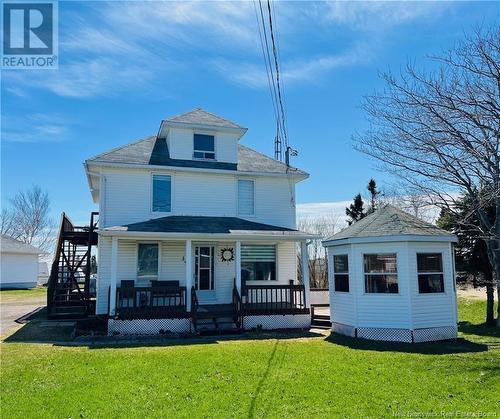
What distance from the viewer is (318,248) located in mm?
34781

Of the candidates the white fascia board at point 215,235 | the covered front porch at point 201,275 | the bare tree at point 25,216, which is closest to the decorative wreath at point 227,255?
the covered front porch at point 201,275

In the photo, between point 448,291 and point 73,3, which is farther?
point 448,291

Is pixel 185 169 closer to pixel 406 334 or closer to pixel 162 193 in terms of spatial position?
pixel 162 193

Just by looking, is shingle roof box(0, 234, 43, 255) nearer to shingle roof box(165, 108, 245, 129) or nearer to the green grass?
the green grass

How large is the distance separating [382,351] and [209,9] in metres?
8.98

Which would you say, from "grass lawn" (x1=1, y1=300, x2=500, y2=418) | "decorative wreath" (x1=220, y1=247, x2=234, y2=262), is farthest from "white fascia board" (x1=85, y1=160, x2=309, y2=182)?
"grass lawn" (x1=1, y1=300, x2=500, y2=418)

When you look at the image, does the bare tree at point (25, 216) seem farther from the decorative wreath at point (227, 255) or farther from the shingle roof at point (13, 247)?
the decorative wreath at point (227, 255)

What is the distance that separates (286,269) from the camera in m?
16.9

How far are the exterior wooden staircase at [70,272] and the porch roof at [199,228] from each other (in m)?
3.23

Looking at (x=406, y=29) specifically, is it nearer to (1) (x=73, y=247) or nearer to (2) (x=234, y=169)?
(2) (x=234, y=169)

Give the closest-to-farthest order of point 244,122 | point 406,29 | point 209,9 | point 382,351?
point 209,9 < point 382,351 < point 406,29 < point 244,122

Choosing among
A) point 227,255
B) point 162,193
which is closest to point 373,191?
point 227,255

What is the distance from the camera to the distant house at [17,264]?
34753 millimetres

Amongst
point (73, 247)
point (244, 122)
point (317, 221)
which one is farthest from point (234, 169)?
point (317, 221)
